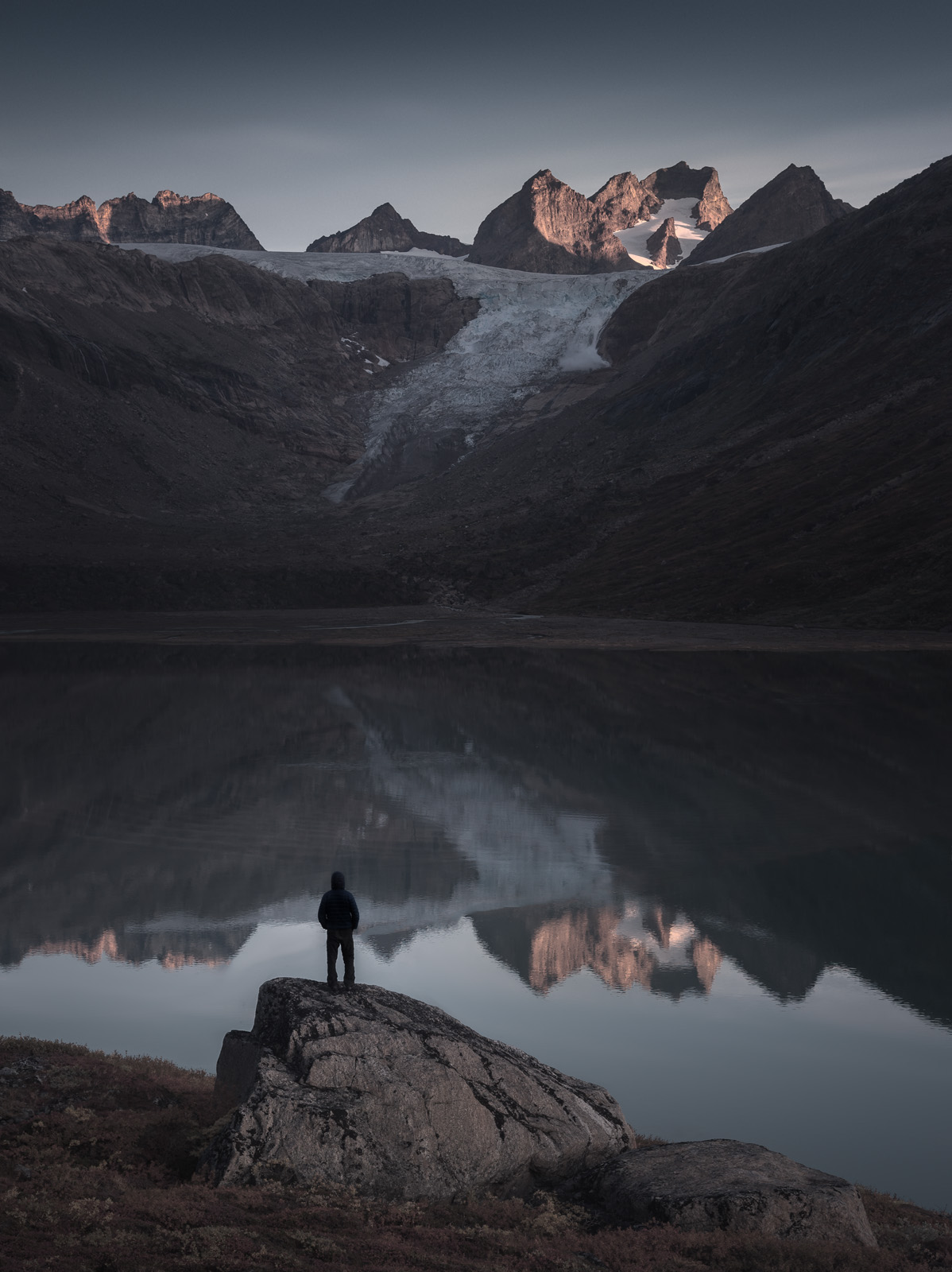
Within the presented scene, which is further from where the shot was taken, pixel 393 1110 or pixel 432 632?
pixel 432 632

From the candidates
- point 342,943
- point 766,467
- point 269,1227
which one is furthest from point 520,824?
point 766,467

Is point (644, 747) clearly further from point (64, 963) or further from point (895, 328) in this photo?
point (895, 328)

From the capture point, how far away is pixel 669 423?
167000 millimetres

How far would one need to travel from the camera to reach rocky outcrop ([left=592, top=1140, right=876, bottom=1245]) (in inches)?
404

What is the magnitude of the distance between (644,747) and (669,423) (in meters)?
132

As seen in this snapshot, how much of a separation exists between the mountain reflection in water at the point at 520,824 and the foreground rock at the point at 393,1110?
23.8 ft

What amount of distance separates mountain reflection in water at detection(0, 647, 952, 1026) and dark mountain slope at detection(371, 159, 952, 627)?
45.6m

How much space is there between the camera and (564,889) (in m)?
25.7

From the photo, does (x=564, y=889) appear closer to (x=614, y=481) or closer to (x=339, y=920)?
(x=339, y=920)

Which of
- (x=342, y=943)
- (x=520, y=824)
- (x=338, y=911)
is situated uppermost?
(x=520, y=824)

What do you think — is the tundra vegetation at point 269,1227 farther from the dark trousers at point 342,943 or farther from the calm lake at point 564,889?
the calm lake at point 564,889

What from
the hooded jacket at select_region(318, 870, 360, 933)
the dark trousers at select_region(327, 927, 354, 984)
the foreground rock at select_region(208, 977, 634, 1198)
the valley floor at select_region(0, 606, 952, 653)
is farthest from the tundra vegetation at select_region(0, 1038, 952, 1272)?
the valley floor at select_region(0, 606, 952, 653)

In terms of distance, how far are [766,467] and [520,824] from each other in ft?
376

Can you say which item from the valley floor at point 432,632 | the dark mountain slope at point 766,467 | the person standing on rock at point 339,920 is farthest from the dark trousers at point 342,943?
the dark mountain slope at point 766,467
